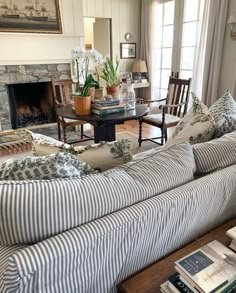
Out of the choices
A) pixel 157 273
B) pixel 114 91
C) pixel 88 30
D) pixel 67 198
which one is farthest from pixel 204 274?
pixel 88 30

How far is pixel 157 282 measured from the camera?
2.58 feet

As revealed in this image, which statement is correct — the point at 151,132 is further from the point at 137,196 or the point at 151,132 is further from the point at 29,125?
the point at 137,196

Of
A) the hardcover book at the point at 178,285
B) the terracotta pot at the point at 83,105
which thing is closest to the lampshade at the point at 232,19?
the terracotta pot at the point at 83,105

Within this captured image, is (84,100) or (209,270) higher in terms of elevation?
(84,100)

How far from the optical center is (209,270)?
28.7 inches

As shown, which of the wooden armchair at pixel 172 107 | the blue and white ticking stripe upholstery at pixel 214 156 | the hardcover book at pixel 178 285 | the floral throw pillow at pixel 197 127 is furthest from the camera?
the wooden armchair at pixel 172 107

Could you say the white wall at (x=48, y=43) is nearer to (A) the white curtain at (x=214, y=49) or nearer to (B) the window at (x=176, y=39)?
(B) the window at (x=176, y=39)

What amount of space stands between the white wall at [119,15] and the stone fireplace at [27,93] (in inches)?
48.1

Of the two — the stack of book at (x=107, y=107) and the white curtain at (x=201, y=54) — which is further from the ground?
the white curtain at (x=201, y=54)

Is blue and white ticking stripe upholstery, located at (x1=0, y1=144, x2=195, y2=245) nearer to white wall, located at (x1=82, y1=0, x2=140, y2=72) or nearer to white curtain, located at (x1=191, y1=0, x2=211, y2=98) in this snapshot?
white curtain, located at (x1=191, y1=0, x2=211, y2=98)

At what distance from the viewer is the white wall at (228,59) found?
11.4ft

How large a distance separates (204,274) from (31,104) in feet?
13.9

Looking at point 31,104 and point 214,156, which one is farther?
point 31,104

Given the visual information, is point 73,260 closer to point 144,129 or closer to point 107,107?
point 107,107
